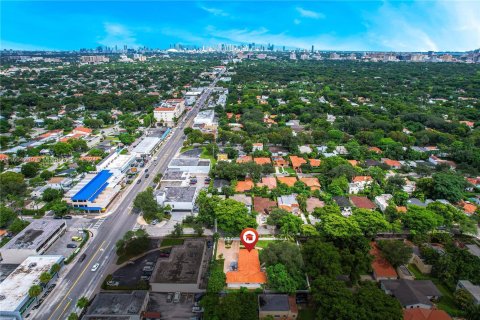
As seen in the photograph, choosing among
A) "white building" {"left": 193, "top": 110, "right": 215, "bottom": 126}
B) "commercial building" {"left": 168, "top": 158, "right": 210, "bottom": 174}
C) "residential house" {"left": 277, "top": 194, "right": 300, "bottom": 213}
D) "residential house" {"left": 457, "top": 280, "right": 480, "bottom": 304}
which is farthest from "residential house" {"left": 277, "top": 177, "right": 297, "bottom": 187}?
"white building" {"left": 193, "top": 110, "right": 215, "bottom": 126}

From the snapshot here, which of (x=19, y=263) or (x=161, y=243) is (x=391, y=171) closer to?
(x=161, y=243)

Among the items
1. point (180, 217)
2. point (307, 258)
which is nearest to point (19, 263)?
point (180, 217)

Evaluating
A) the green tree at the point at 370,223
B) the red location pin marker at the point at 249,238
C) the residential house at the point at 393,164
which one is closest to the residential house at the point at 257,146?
the residential house at the point at 393,164

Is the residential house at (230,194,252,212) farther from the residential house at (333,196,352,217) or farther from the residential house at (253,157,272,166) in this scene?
the residential house at (253,157,272,166)

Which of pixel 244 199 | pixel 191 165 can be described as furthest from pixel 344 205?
pixel 191 165

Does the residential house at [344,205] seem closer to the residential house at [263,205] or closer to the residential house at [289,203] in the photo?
the residential house at [289,203]

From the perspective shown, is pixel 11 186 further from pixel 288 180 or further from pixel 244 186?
pixel 288 180

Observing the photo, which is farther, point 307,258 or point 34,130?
point 34,130
